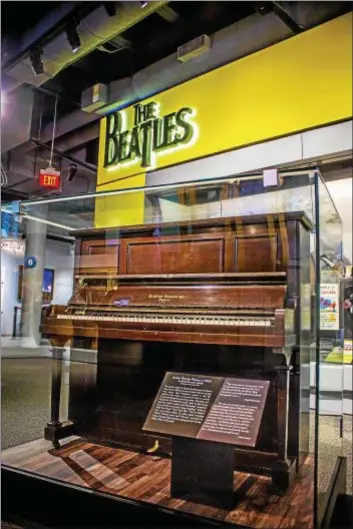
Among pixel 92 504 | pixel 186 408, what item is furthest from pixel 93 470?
pixel 186 408

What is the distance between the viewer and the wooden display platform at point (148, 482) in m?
2.11

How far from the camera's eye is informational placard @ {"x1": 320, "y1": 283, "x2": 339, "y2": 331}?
2.44 m

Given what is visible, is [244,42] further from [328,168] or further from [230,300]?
[230,300]

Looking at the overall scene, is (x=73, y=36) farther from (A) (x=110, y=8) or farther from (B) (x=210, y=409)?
(B) (x=210, y=409)

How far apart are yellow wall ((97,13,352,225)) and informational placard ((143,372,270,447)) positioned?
1491 millimetres

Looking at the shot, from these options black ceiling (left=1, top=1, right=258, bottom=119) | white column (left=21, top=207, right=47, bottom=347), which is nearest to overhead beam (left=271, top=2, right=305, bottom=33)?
black ceiling (left=1, top=1, right=258, bottom=119)

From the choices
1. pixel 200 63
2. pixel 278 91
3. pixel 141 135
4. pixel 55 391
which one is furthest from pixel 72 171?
pixel 55 391

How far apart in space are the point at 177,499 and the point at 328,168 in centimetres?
300

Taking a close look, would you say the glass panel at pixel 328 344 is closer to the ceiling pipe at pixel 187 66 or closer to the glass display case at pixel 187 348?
the glass display case at pixel 187 348

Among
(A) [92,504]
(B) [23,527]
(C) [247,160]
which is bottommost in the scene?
(B) [23,527]

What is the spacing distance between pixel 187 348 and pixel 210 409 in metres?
0.87

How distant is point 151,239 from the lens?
11.4 feet

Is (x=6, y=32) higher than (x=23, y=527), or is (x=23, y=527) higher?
(x=6, y=32)

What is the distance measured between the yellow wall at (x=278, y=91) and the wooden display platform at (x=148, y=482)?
2.03 metres
